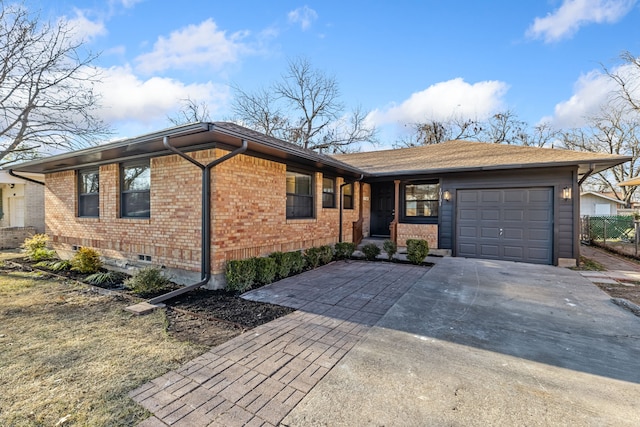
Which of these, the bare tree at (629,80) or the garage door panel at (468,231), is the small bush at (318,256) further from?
the bare tree at (629,80)

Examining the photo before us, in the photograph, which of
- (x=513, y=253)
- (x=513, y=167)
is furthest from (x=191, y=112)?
(x=513, y=253)

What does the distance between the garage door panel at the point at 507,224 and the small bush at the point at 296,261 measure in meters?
5.18

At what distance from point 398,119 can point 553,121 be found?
12.9 meters

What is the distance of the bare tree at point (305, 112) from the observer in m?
21.5

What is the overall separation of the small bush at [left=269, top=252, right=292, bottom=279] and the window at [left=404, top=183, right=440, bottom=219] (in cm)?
550

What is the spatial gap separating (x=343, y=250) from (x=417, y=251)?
2.16 metres

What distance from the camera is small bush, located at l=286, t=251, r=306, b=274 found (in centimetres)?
667

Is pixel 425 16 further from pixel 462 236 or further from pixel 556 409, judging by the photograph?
pixel 556 409

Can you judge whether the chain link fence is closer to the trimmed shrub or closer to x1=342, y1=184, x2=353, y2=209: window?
x1=342, y1=184, x2=353, y2=209: window

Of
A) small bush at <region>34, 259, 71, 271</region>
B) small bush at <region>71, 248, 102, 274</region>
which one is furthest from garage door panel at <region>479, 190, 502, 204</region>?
small bush at <region>34, 259, 71, 271</region>

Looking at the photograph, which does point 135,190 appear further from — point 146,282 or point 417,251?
point 417,251

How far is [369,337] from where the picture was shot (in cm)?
334

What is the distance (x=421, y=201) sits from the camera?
33.5 feet

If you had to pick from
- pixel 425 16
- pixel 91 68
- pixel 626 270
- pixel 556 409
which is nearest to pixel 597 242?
pixel 626 270
